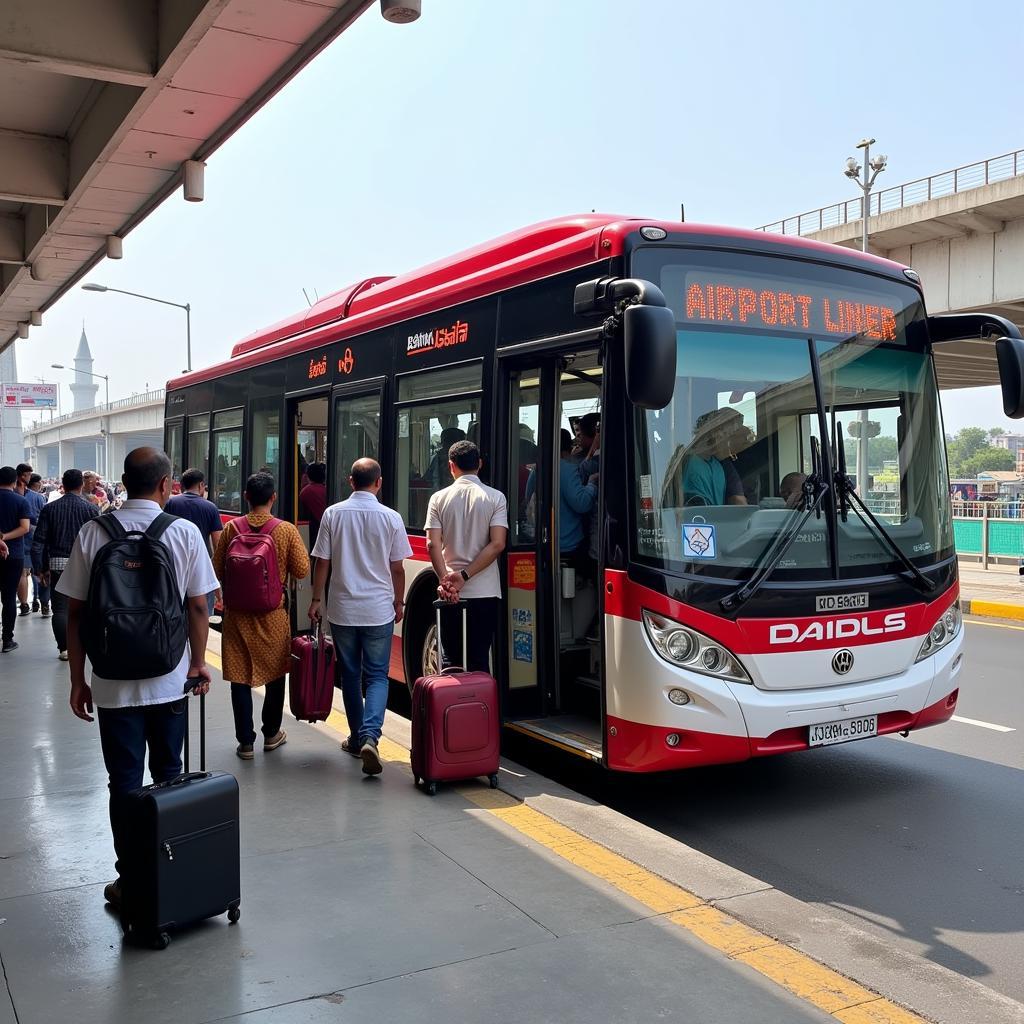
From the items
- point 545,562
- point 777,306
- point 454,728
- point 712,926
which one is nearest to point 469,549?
point 545,562

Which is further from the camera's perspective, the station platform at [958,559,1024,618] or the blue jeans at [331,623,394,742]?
the station platform at [958,559,1024,618]

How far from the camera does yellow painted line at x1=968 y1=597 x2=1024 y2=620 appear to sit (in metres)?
14.5

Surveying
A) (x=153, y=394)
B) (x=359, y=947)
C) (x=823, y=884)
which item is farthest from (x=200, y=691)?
(x=153, y=394)

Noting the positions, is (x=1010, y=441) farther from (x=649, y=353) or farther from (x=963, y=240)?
(x=649, y=353)

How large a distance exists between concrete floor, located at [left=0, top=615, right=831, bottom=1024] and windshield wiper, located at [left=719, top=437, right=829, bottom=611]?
160 centimetres

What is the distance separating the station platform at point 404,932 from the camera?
3.43 meters

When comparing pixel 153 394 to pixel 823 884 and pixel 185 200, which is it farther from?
pixel 823 884

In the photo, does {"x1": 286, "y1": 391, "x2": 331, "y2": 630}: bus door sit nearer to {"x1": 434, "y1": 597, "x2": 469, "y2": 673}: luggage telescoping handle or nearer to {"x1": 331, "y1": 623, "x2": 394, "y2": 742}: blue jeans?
{"x1": 331, "y1": 623, "x2": 394, "y2": 742}: blue jeans

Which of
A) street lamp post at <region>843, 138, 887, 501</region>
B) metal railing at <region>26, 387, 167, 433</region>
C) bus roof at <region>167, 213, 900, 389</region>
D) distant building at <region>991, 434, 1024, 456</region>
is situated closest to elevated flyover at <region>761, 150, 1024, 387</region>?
street lamp post at <region>843, 138, 887, 501</region>

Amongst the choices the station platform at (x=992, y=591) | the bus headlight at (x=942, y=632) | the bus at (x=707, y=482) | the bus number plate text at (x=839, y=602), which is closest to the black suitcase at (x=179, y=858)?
the bus at (x=707, y=482)

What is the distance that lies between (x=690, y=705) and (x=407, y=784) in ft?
5.29

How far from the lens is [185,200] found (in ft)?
27.7

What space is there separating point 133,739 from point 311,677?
8.06 ft

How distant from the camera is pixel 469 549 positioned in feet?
20.7
